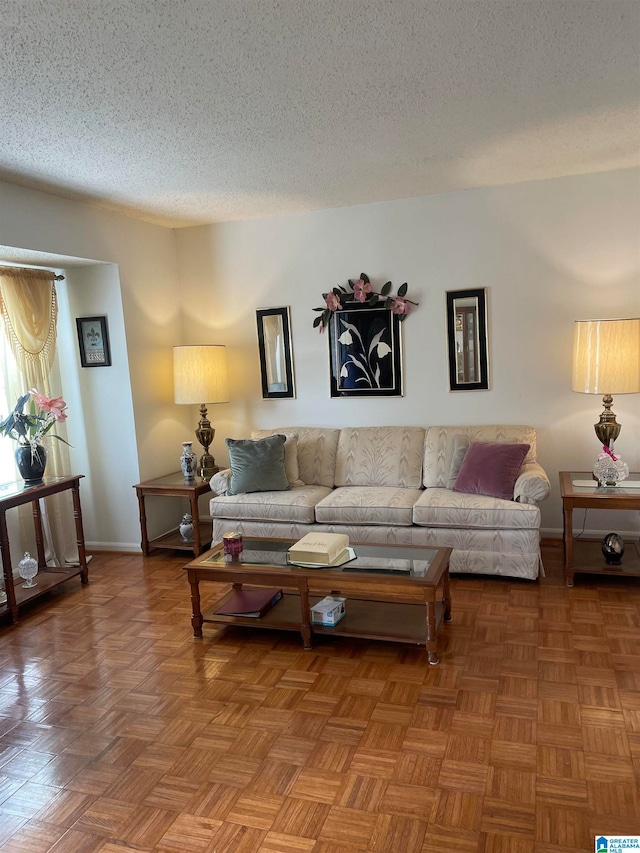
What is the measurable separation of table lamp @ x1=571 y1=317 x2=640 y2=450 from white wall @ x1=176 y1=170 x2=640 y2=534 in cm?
52

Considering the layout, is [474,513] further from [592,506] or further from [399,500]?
[592,506]

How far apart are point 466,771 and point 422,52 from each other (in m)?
2.40

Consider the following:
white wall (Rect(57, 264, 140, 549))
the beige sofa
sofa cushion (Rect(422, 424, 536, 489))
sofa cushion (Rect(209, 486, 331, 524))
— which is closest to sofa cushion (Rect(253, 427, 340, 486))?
the beige sofa

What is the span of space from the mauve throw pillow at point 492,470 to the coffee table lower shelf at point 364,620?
2.80 ft

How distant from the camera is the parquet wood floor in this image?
1819 mm

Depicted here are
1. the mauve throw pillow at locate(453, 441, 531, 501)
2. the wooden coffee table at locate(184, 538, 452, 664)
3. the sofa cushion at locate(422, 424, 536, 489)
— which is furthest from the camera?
the sofa cushion at locate(422, 424, 536, 489)

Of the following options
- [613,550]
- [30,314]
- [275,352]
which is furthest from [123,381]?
[613,550]

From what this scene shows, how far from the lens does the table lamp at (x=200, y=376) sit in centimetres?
454

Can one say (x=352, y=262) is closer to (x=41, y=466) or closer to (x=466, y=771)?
(x=41, y=466)

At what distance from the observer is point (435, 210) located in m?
4.28

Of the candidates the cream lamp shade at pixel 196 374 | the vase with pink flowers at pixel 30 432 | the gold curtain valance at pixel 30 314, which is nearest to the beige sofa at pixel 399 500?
the cream lamp shade at pixel 196 374

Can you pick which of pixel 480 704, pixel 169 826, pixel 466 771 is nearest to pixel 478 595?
pixel 480 704

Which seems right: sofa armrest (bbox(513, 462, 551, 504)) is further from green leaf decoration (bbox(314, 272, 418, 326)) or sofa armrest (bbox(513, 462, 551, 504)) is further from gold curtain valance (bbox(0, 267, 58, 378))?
gold curtain valance (bbox(0, 267, 58, 378))

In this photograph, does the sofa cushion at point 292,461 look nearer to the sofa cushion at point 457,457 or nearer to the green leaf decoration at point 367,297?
the green leaf decoration at point 367,297
